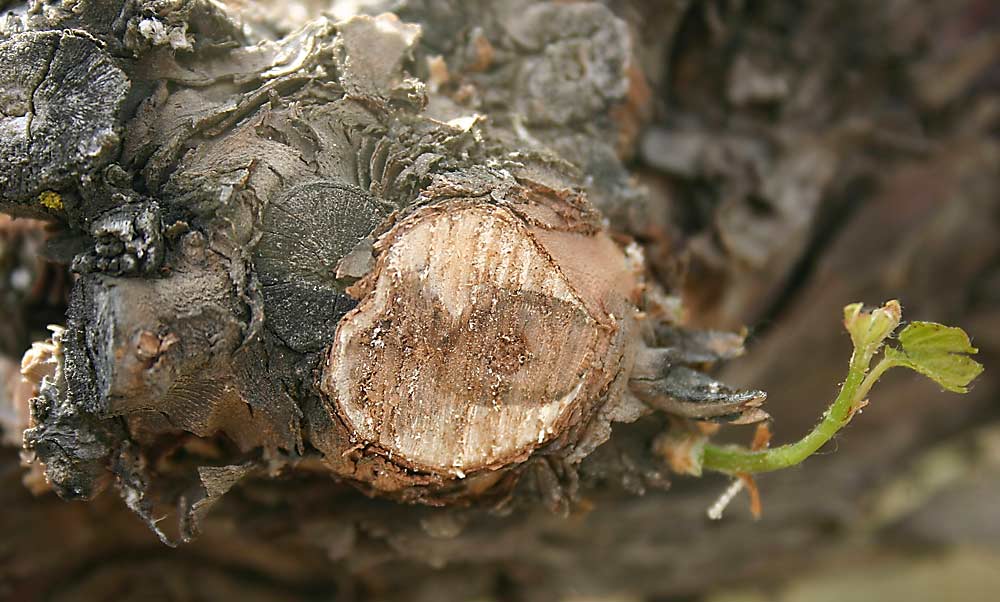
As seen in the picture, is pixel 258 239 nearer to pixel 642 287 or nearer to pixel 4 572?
pixel 642 287

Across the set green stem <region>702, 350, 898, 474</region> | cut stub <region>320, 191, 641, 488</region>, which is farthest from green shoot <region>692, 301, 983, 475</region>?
cut stub <region>320, 191, 641, 488</region>

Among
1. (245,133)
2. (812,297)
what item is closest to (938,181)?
(812,297)

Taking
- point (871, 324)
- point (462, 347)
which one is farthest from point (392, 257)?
point (871, 324)

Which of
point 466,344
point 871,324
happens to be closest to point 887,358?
point 871,324

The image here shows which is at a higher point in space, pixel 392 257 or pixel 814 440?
pixel 392 257

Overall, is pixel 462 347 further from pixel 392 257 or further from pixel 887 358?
pixel 887 358

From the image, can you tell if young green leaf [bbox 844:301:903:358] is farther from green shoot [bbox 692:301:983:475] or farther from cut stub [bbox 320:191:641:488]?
cut stub [bbox 320:191:641:488]
